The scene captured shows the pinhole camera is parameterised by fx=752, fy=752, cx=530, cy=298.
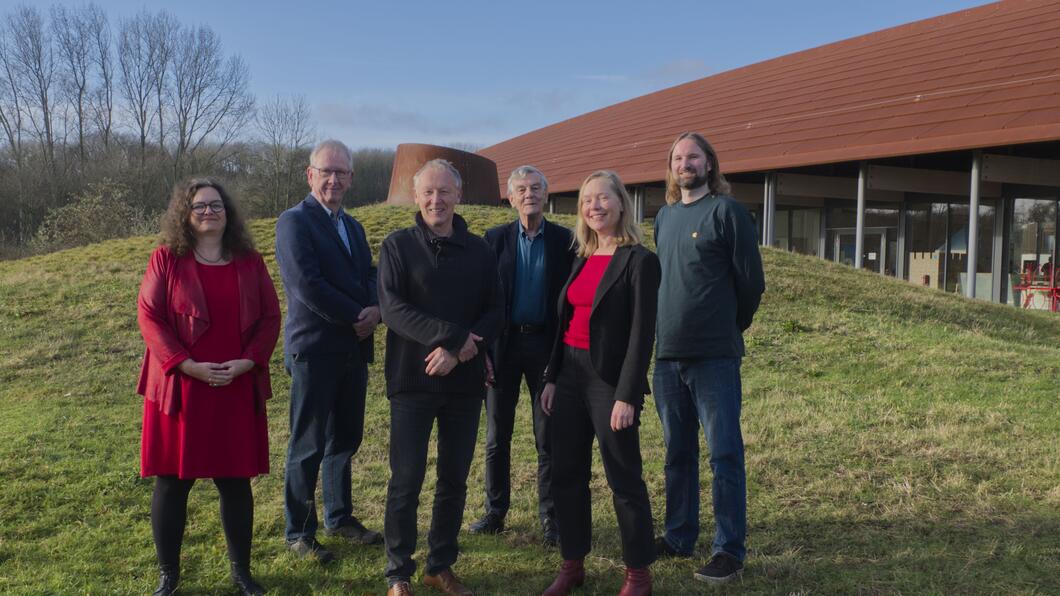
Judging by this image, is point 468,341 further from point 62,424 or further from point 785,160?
point 785,160

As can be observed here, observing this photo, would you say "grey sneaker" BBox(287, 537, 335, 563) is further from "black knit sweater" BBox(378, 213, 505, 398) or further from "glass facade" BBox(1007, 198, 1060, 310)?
"glass facade" BBox(1007, 198, 1060, 310)

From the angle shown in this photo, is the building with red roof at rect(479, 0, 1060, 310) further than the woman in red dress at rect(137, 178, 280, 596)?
Yes

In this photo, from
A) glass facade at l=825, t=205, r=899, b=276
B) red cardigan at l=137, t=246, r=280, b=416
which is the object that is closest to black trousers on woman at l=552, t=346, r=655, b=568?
red cardigan at l=137, t=246, r=280, b=416

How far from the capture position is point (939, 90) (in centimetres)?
1714

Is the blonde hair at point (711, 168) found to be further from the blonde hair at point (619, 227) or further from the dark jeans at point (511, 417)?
the dark jeans at point (511, 417)

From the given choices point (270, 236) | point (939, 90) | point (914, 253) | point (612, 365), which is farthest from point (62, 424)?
point (914, 253)

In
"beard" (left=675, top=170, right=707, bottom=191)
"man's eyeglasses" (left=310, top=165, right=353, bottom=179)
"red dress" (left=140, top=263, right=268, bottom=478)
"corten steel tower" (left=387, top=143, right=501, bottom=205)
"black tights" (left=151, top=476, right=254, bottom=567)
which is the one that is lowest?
"black tights" (left=151, top=476, right=254, bottom=567)

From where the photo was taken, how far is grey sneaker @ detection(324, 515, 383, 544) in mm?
3813

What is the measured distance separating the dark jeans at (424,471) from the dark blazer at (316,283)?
0.64 metres

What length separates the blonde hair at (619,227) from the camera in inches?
126

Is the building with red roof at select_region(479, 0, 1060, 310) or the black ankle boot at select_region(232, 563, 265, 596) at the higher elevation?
the building with red roof at select_region(479, 0, 1060, 310)

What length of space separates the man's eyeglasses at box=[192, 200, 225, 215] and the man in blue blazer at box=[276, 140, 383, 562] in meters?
0.42

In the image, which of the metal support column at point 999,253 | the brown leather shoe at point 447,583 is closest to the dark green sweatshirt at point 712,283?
the brown leather shoe at point 447,583

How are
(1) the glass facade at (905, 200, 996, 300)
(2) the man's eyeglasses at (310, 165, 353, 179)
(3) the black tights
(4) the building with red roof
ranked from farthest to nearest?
1. (1) the glass facade at (905, 200, 996, 300)
2. (4) the building with red roof
3. (2) the man's eyeglasses at (310, 165, 353, 179)
4. (3) the black tights
